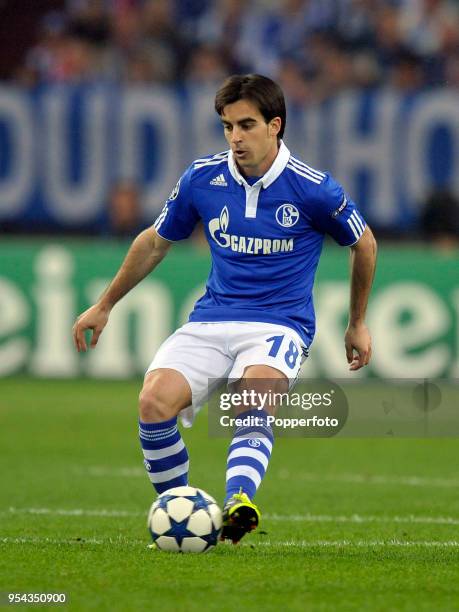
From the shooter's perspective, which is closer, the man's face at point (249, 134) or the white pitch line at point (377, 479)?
the man's face at point (249, 134)

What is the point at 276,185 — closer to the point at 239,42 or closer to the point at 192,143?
the point at 192,143

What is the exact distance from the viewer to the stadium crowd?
1605 centimetres

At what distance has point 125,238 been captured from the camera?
48.6 feet

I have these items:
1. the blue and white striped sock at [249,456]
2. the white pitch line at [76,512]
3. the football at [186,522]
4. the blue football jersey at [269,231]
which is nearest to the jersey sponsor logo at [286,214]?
the blue football jersey at [269,231]

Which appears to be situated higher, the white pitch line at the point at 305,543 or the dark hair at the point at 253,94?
the dark hair at the point at 253,94

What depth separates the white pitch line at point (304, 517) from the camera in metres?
6.55

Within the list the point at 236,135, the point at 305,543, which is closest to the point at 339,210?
the point at 236,135

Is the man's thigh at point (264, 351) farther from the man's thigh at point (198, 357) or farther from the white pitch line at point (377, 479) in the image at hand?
the white pitch line at point (377, 479)

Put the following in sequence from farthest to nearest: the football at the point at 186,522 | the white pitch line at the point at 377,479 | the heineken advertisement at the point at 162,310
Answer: the heineken advertisement at the point at 162,310 < the white pitch line at the point at 377,479 < the football at the point at 186,522

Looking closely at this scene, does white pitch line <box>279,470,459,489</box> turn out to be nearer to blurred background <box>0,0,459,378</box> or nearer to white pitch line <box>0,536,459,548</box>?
white pitch line <box>0,536,459,548</box>

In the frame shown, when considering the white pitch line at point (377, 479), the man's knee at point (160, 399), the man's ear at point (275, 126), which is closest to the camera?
the man's knee at point (160, 399)

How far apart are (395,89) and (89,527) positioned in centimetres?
1090

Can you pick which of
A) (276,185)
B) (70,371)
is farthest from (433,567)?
(70,371)

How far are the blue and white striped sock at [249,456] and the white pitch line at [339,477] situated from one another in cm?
302
